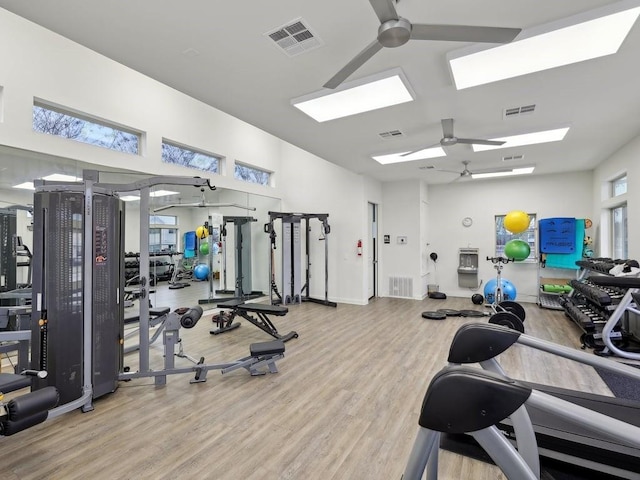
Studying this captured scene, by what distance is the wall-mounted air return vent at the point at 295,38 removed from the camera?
2.26 m

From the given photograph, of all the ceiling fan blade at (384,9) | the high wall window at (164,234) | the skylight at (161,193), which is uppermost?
the ceiling fan blade at (384,9)

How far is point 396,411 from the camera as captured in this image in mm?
2711

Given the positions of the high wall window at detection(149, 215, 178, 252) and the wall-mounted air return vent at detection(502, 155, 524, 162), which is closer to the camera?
the wall-mounted air return vent at detection(502, 155, 524, 162)

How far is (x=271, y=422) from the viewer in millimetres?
2568

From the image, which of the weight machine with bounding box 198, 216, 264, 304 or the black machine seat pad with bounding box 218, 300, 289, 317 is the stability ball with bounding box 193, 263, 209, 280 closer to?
the weight machine with bounding box 198, 216, 264, 304

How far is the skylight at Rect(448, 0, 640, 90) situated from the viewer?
2.15 meters

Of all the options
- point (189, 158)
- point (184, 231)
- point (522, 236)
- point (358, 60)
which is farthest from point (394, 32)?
point (522, 236)

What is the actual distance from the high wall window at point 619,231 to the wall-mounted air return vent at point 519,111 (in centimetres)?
367

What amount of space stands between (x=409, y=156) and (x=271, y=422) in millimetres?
4694

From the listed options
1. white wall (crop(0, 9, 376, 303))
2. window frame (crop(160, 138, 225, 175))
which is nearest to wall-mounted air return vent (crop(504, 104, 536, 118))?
white wall (crop(0, 9, 376, 303))

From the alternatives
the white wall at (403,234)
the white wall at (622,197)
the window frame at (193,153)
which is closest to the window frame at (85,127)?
the window frame at (193,153)

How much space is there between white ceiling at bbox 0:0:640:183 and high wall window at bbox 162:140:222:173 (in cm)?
255

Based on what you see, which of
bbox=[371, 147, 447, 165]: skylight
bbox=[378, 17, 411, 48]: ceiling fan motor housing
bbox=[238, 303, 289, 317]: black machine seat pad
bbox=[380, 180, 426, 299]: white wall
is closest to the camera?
bbox=[378, 17, 411, 48]: ceiling fan motor housing

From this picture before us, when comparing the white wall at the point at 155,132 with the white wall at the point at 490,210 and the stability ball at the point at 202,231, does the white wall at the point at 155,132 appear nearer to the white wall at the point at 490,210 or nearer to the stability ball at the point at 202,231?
the stability ball at the point at 202,231
